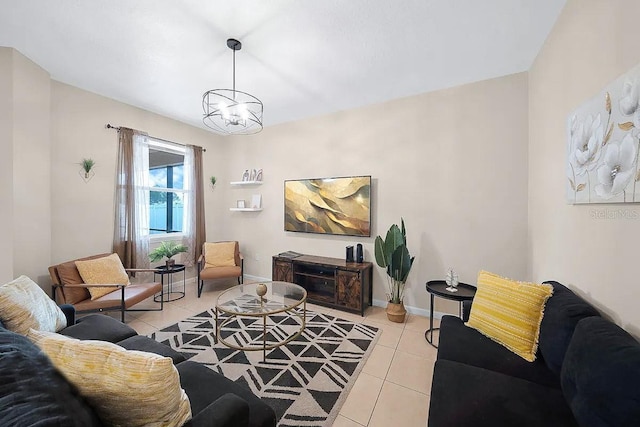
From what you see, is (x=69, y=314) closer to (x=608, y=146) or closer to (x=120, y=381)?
(x=120, y=381)

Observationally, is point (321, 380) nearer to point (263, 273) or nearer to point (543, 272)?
point (543, 272)

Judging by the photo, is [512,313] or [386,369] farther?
[386,369]

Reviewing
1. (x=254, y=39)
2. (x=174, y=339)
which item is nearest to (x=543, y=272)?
(x=254, y=39)

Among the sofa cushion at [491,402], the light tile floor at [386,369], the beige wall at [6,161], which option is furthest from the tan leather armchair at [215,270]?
the sofa cushion at [491,402]

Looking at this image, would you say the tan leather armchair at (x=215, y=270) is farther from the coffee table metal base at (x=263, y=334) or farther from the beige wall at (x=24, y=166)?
the beige wall at (x=24, y=166)

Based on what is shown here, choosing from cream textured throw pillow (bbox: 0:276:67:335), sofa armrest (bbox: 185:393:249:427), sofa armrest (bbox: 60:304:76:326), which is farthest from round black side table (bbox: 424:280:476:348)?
sofa armrest (bbox: 60:304:76:326)

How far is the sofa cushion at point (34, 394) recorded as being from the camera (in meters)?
0.63

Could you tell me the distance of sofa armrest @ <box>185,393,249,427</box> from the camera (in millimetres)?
977

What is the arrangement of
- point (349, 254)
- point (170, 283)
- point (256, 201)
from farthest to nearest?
point (256, 201)
point (170, 283)
point (349, 254)

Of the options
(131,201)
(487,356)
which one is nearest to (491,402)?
(487,356)

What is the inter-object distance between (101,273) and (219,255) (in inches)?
60.6

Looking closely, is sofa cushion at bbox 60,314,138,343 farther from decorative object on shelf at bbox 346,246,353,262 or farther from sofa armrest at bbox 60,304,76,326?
decorative object on shelf at bbox 346,246,353,262

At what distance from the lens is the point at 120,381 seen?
0.85 m

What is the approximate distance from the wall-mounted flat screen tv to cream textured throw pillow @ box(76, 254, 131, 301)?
2.29 metres
